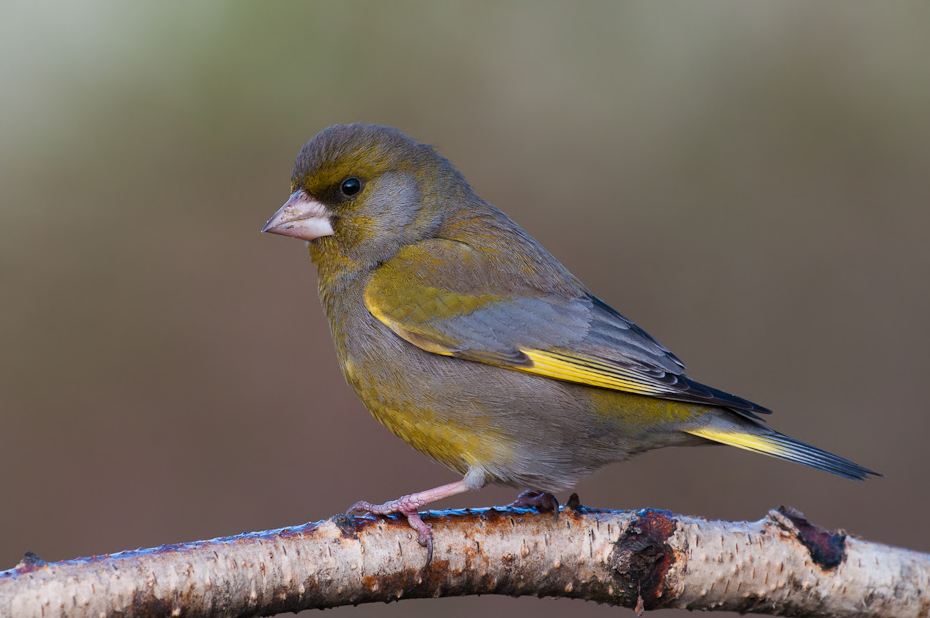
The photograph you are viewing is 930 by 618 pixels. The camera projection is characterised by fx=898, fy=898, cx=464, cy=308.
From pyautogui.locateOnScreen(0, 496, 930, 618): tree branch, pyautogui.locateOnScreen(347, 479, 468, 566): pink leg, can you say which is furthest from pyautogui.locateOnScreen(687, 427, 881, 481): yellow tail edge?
pyautogui.locateOnScreen(347, 479, 468, 566): pink leg

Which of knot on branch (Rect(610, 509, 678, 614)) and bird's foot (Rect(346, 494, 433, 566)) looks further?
knot on branch (Rect(610, 509, 678, 614))

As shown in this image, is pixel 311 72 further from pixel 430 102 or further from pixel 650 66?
pixel 650 66

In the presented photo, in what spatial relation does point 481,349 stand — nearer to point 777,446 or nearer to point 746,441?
point 746,441

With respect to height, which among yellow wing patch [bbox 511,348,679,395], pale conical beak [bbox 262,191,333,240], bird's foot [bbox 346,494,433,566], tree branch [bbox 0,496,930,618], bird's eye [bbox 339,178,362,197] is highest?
bird's eye [bbox 339,178,362,197]

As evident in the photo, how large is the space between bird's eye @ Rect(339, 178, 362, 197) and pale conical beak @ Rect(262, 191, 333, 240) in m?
0.12

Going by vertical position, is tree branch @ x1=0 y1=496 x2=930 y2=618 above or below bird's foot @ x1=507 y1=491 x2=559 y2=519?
below

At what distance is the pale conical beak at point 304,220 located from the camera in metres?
4.15

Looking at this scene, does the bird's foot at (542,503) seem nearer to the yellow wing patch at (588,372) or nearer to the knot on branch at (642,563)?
the knot on branch at (642,563)

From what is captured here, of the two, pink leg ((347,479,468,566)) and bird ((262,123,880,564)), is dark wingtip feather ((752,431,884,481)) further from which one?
pink leg ((347,479,468,566))

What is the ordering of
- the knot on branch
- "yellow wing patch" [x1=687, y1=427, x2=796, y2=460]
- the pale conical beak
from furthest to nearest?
the pale conical beak → "yellow wing patch" [x1=687, y1=427, x2=796, y2=460] → the knot on branch

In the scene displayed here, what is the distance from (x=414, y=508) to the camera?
11.0ft

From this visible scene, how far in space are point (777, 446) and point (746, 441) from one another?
123 millimetres

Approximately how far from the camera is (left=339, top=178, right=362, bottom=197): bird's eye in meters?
4.26

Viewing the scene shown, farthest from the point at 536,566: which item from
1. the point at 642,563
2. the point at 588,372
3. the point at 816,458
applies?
the point at 816,458
